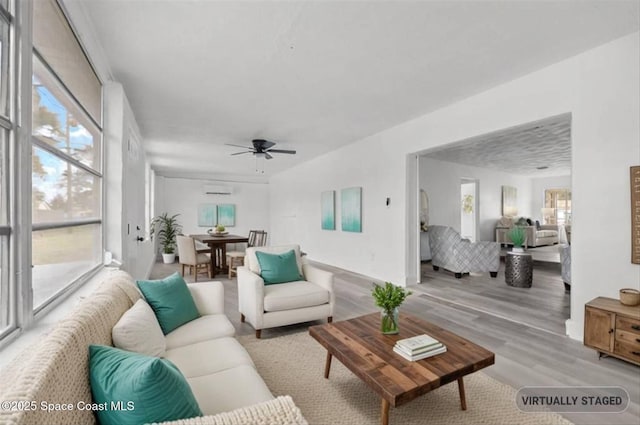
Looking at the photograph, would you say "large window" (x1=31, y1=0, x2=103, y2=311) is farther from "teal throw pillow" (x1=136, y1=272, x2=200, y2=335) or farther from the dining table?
the dining table

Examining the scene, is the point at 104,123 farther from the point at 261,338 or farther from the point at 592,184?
the point at 592,184

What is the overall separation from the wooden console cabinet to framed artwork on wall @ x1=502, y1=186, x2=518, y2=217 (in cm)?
749

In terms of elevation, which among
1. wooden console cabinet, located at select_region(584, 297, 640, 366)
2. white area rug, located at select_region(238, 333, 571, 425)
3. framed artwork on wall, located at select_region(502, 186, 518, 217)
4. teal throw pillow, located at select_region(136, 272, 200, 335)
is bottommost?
white area rug, located at select_region(238, 333, 571, 425)

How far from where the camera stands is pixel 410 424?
1.66m

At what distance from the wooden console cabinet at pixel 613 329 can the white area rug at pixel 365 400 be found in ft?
3.29

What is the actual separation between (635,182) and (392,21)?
2.31m

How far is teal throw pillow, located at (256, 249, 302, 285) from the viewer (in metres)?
3.09

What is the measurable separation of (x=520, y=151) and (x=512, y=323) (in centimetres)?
445

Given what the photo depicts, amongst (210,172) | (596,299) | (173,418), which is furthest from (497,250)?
(210,172)

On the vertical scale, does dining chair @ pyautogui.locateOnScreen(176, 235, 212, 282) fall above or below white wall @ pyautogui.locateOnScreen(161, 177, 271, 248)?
below

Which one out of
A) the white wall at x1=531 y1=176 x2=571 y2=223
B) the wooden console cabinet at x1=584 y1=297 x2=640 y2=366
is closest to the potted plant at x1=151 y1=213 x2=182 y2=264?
the wooden console cabinet at x1=584 y1=297 x2=640 y2=366

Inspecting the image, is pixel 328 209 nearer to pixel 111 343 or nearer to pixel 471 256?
pixel 471 256

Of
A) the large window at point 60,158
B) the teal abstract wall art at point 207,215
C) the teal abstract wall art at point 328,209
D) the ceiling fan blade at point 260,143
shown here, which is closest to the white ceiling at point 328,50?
the large window at point 60,158

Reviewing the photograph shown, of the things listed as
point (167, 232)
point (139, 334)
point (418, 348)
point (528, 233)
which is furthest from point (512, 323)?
point (167, 232)
